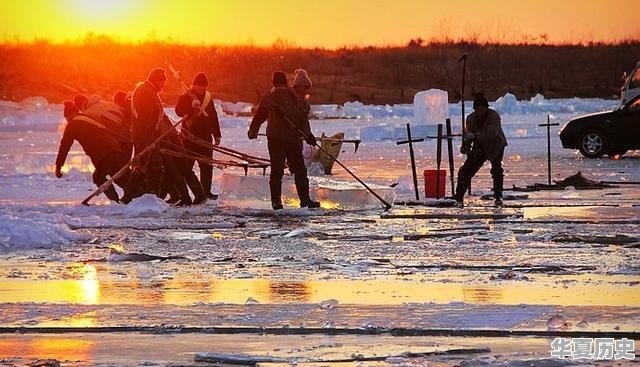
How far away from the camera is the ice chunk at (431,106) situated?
30556mm

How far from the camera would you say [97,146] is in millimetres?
19438

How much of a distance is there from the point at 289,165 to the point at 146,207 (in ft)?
6.34

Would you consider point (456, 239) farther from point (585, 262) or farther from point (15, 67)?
point (15, 67)

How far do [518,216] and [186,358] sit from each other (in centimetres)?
942

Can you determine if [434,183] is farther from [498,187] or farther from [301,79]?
[301,79]

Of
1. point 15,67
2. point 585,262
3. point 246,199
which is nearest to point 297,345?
point 585,262

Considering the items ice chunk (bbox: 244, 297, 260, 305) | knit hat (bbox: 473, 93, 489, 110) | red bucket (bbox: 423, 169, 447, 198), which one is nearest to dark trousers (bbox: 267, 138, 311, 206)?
red bucket (bbox: 423, 169, 447, 198)

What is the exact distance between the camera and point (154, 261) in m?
12.6

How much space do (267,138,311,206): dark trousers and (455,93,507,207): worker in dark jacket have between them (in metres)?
2.04

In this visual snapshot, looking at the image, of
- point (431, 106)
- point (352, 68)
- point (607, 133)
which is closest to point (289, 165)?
point (607, 133)

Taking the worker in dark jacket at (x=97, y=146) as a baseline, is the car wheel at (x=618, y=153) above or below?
below

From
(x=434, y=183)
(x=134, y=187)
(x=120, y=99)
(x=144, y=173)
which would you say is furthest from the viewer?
(x=120, y=99)

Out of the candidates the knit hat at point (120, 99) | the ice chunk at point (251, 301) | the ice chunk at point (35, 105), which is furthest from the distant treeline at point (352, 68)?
the ice chunk at point (251, 301)

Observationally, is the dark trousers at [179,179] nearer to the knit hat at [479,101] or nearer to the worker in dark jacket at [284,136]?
the worker in dark jacket at [284,136]
